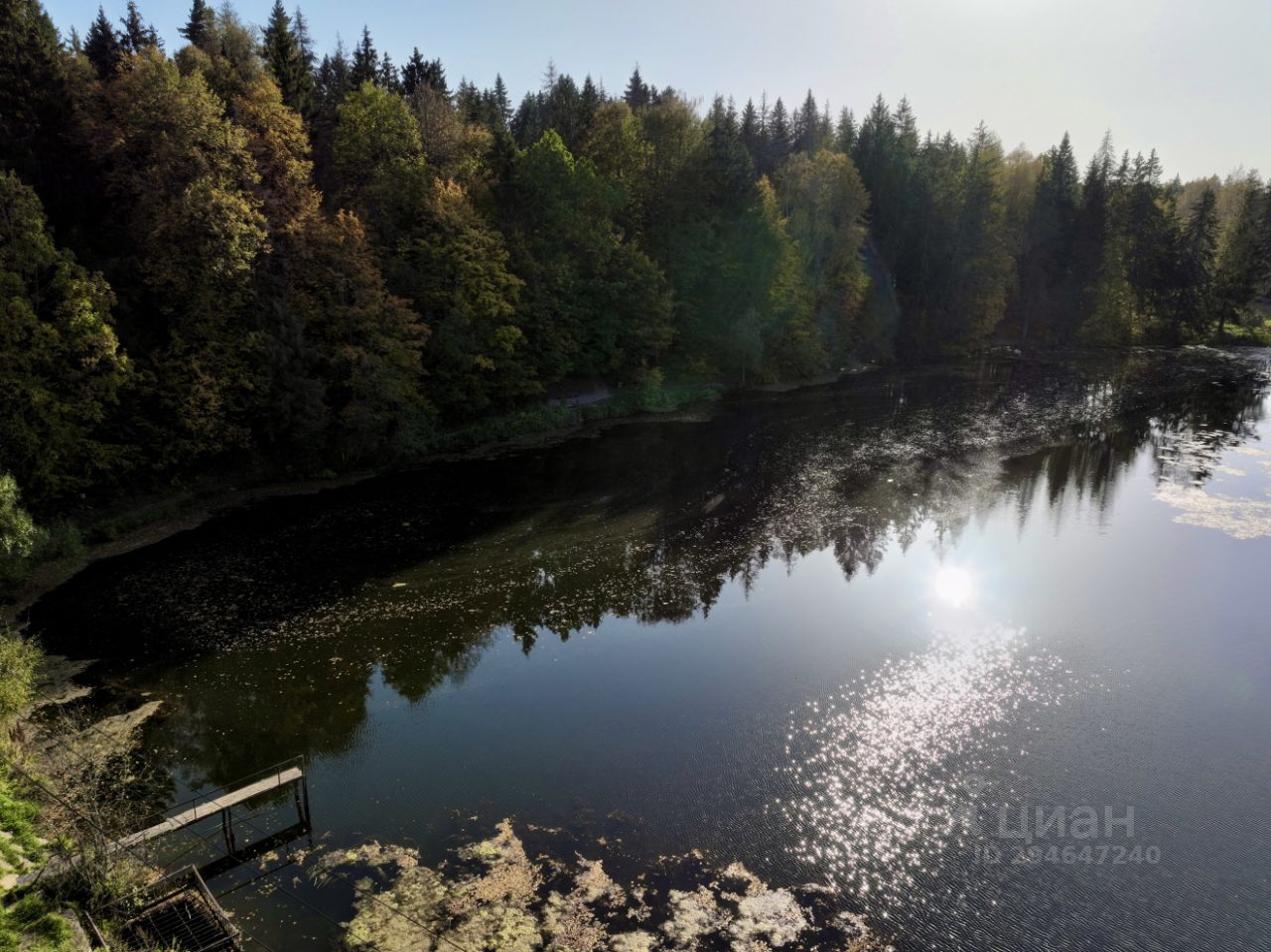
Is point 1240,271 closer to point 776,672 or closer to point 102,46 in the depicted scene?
point 776,672

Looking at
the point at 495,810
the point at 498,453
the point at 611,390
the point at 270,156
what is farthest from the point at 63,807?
the point at 611,390

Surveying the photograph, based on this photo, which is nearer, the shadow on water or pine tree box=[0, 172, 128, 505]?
the shadow on water

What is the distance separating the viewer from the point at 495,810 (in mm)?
13336

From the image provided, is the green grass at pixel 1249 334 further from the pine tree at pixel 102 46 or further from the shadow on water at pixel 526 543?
the pine tree at pixel 102 46

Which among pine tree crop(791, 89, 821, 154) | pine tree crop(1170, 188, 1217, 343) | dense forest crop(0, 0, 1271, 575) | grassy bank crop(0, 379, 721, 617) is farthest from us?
pine tree crop(791, 89, 821, 154)

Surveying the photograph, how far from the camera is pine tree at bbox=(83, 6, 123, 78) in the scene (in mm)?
35094

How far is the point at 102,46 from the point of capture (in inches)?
1421

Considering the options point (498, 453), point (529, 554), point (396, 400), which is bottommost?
point (529, 554)

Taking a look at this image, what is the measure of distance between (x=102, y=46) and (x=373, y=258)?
18.0 m

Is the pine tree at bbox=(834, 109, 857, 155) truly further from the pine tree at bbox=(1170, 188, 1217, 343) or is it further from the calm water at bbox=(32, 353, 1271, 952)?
the calm water at bbox=(32, 353, 1271, 952)

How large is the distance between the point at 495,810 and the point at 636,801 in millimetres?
2455

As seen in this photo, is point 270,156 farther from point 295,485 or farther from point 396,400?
point 295,485

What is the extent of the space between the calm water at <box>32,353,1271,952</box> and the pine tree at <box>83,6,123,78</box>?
23.6 meters

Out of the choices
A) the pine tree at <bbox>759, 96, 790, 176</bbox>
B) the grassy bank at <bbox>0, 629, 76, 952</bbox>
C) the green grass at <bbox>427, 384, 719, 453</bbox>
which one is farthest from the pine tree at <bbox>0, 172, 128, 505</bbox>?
the pine tree at <bbox>759, 96, 790, 176</bbox>
